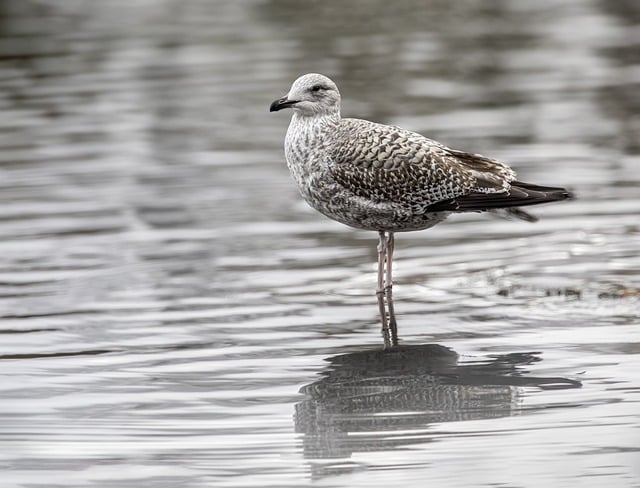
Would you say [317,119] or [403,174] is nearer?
[403,174]

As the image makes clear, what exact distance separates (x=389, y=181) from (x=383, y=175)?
0.21 feet

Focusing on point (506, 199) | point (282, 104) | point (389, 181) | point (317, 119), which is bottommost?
point (506, 199)

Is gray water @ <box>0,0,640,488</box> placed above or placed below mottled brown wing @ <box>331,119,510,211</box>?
below

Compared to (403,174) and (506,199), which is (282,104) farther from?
(506,199)

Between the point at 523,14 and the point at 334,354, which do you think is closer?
the point at 334,354

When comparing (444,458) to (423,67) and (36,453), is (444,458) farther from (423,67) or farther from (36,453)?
(423,67)

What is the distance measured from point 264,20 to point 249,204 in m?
13.5

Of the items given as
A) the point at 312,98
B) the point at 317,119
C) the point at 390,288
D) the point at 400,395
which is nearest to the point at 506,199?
the point at 390,288

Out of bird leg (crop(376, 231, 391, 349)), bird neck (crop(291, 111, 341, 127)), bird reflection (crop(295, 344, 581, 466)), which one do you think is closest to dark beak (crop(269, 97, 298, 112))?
bird neck (crop(291, 111, 341, 127))

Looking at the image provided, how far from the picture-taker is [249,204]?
14031mm

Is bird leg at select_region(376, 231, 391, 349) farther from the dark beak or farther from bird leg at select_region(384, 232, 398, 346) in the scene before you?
the dark beak

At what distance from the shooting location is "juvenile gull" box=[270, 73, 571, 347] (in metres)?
10.6

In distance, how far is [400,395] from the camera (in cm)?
829

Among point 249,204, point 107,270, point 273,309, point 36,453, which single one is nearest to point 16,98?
point 249,204
